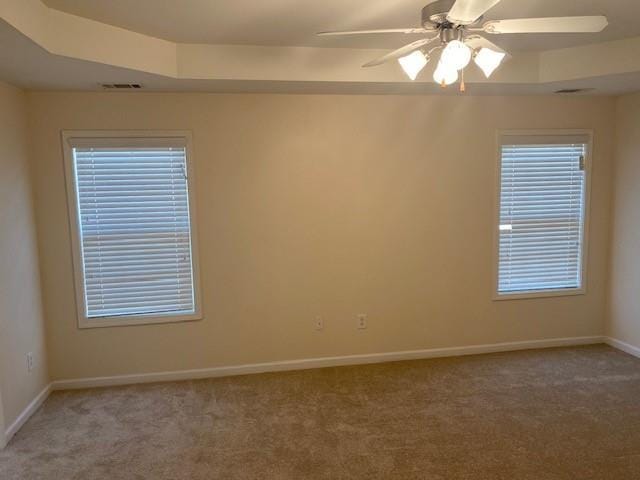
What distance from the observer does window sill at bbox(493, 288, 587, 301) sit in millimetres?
4230

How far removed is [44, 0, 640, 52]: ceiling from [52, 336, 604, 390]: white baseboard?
8.60 ft

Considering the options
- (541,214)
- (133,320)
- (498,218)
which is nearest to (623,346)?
(541,214)

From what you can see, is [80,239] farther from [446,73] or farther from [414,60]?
[446,73]

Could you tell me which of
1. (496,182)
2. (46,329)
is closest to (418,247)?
(496,182)

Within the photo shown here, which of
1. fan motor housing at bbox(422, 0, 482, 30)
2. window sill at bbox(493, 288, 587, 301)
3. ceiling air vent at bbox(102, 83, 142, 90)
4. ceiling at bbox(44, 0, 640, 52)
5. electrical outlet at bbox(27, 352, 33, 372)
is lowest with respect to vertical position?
electrical outlet at bbox(27, 352, 33, 372)

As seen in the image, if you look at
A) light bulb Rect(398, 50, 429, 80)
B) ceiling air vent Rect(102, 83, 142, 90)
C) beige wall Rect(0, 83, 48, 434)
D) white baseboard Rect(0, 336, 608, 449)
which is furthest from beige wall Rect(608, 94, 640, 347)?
beige wall Rect(0, 83, 48, 434)

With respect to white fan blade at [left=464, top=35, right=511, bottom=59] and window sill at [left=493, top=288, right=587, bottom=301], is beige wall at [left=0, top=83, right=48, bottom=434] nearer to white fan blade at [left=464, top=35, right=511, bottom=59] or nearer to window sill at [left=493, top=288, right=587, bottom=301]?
white fan blade at [left=464, top=35, right=511, bottom=59]

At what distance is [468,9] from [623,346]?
398 cm

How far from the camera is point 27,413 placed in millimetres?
3197

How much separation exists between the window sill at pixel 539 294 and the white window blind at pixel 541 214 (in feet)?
0.10

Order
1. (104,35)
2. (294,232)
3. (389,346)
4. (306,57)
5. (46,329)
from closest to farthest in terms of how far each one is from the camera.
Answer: (104,35) → (306,57) → (46,329) → (294,232) → (389,346)

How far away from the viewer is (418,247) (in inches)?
159

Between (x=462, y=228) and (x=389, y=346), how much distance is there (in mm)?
1278

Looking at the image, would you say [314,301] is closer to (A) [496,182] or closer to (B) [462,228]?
(B) [462,228]
